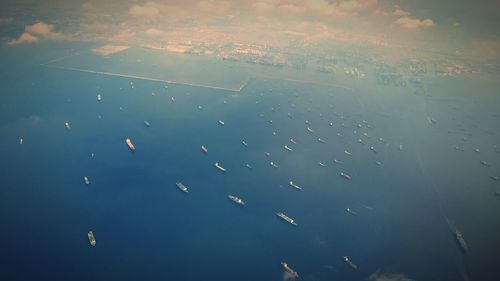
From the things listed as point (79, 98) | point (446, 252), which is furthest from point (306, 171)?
point (79, 98)

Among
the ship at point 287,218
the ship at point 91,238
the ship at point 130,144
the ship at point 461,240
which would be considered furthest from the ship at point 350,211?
the ship at point 130,144

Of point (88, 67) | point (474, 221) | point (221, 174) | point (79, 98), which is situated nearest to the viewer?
point (474, 221)

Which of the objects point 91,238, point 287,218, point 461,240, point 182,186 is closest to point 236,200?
point 287,218

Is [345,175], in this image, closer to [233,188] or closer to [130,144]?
[233,188]

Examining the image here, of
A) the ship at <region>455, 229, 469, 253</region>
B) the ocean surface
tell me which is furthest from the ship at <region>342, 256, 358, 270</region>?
the ship at <region>455, 229, 469, 253</region>

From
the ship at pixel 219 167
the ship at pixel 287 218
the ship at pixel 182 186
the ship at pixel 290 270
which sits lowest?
the ship at pixel 290 270

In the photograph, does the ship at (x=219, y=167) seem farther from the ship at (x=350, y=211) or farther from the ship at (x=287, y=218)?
the ship at (x=350, y=211)

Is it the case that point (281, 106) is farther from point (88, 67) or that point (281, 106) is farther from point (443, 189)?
point (88, 67)

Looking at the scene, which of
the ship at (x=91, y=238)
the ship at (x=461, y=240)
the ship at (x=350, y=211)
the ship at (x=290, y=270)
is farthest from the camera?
the ship at (x=350, y=211)

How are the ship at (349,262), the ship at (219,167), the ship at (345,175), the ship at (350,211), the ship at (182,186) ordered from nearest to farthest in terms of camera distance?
the ship at (349,262) → the ship at (350,211) → the ship at (182,186) → the ship at (219,167) → the ship at (345,175)
